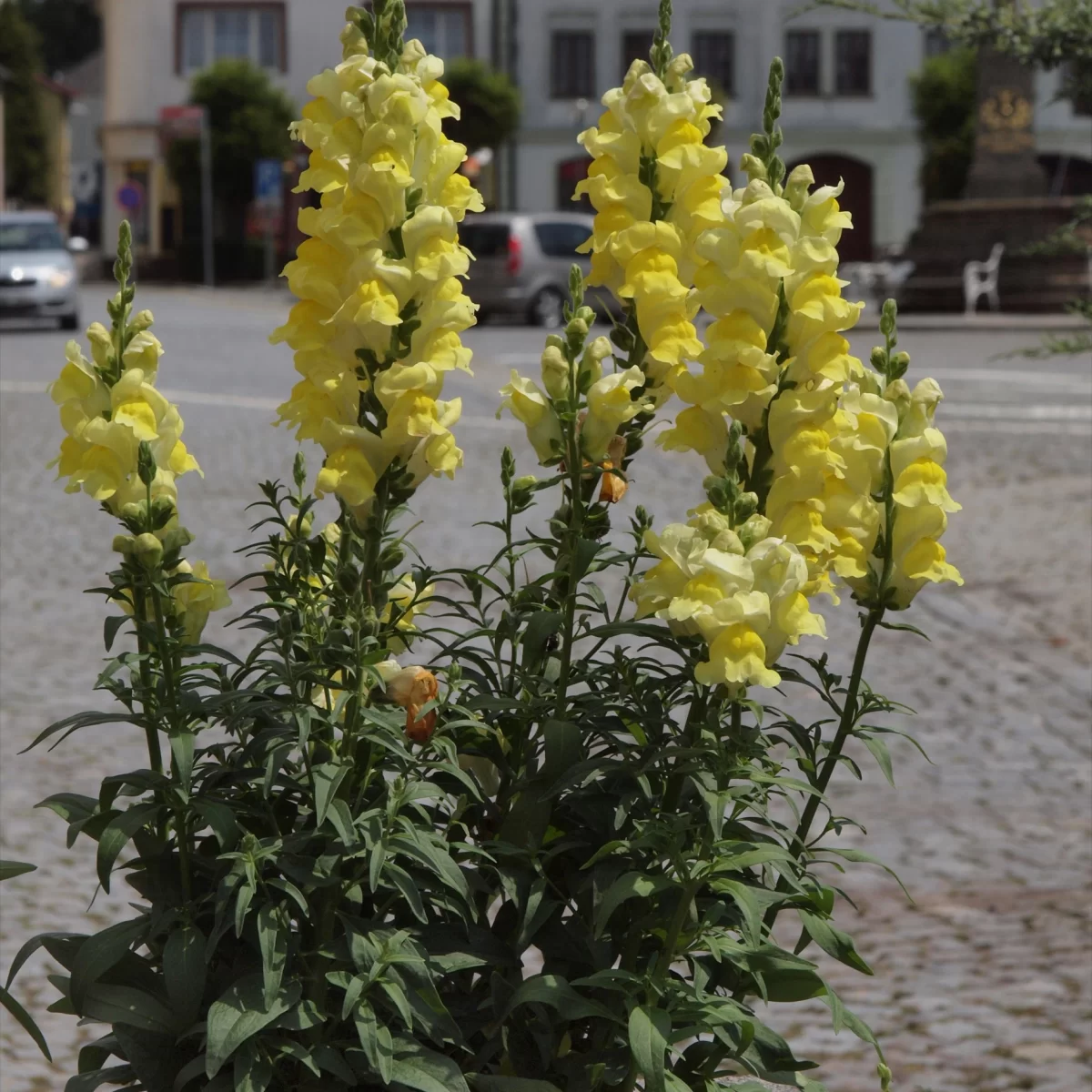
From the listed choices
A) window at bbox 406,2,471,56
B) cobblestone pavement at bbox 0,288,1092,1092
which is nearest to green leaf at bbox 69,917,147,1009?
cobblestone pavement at bbox 0,288,1092,1092

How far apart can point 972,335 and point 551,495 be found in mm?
15912

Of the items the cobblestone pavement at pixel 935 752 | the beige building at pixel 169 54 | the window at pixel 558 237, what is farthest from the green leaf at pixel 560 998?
the beige building at pixel 169 54

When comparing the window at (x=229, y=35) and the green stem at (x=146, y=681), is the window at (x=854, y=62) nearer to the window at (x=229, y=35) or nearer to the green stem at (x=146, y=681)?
the window at (x=229, y=35)

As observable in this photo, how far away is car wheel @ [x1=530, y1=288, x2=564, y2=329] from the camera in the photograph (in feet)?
98.7

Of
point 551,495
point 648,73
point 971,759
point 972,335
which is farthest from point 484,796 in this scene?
point 972,335

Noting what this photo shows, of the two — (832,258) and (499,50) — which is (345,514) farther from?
(499,50)

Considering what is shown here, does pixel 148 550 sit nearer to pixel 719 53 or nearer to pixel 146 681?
pixel 146 681

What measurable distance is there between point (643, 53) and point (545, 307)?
2704 cm

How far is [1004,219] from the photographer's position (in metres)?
29.9

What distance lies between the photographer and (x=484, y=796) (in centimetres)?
236

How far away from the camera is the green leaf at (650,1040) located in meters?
2.11

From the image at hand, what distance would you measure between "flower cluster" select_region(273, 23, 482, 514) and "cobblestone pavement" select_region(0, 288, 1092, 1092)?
5.71 feet

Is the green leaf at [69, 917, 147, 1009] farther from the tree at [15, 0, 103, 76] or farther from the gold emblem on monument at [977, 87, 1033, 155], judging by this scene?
the tree at [15, 0, 103, 76]

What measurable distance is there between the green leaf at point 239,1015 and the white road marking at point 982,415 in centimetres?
1257
